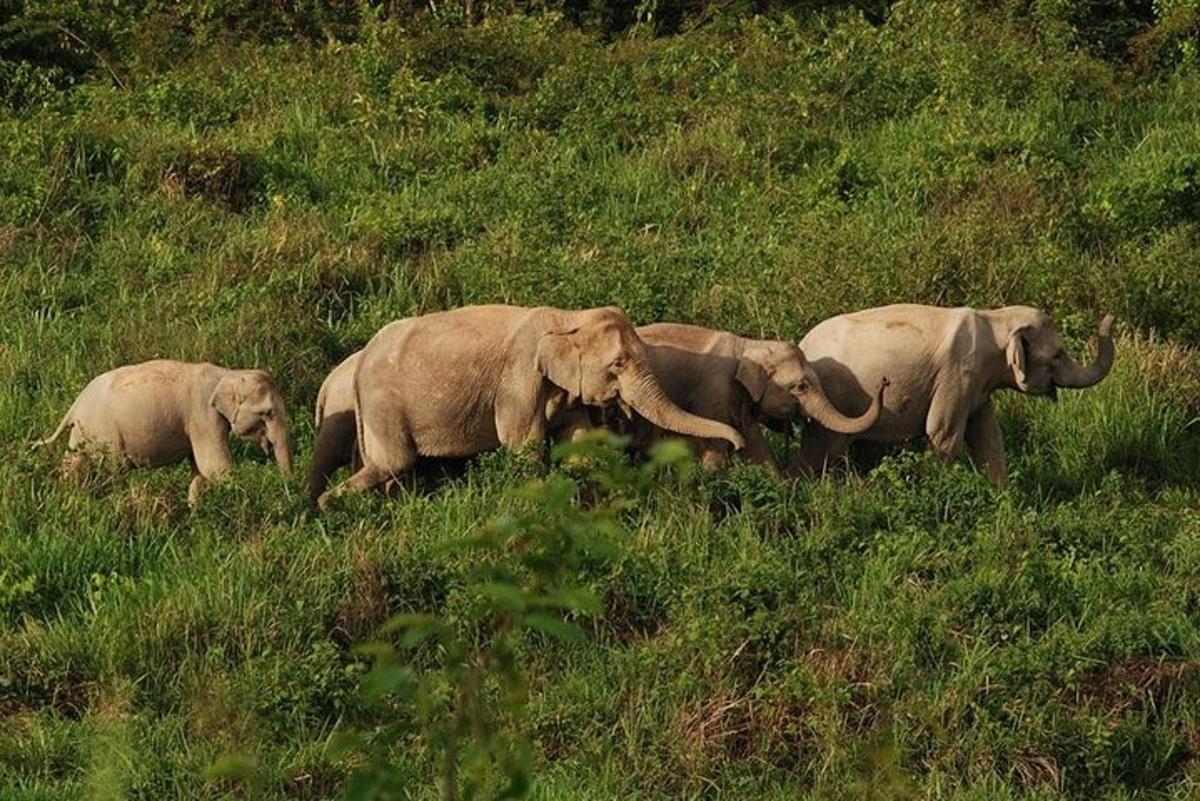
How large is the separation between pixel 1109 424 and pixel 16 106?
27.0ft

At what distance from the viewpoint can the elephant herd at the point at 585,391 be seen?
38.0ft

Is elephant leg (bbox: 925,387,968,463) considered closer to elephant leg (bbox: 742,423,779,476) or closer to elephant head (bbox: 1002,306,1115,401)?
elephant head (bbox: 1002,306,1115,401)

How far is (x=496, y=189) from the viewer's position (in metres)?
16.0

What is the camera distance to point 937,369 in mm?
11953

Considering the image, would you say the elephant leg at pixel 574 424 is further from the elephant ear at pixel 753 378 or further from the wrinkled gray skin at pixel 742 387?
the elephant ear at pixel 753 378

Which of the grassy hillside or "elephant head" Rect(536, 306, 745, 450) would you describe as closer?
the grassy hillside

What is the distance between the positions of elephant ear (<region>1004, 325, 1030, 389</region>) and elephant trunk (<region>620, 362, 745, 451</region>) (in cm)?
151

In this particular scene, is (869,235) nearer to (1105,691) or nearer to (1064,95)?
(1064,95)

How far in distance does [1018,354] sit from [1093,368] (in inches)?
19.7

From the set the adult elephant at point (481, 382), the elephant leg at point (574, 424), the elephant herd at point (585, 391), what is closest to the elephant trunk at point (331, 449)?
the elephant herd at point (585, 391)

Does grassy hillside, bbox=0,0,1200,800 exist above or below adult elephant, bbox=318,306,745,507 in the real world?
below

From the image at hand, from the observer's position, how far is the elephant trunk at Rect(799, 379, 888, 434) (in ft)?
37.9

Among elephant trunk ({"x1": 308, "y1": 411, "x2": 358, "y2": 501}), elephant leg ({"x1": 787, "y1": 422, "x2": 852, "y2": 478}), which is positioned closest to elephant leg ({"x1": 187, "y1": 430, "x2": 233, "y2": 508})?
elephant trunk ({"x1": 308, "y1": 411, "x2": 358, "y2": 501})

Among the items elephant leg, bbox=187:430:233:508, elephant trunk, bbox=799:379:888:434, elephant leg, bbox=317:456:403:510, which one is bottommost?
elephant leg, bbox=317:456:403:510
